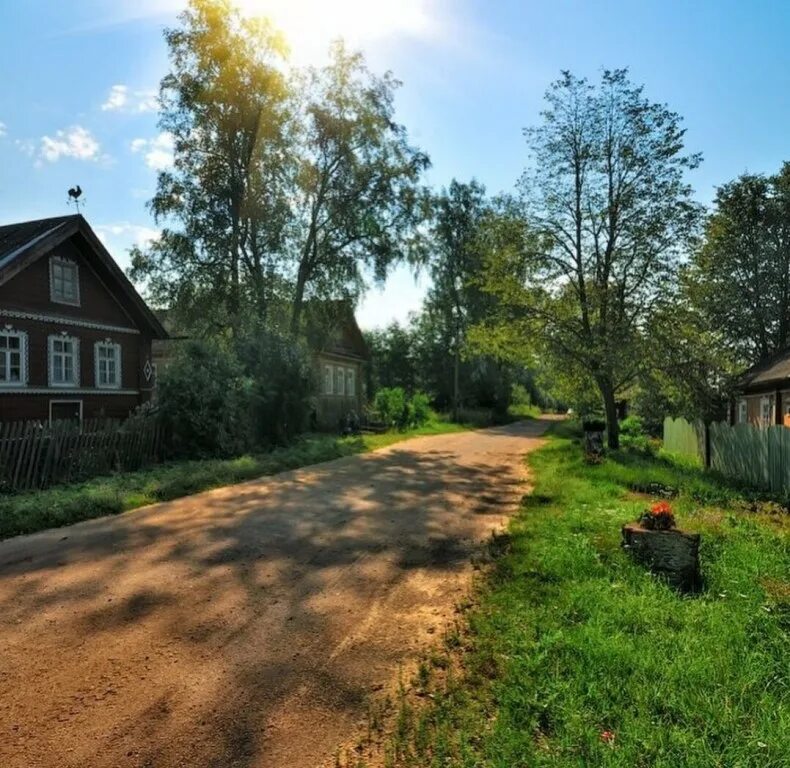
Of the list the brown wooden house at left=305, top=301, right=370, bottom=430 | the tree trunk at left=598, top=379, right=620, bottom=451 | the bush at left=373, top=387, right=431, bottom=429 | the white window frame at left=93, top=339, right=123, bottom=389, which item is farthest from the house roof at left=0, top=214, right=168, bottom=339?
the tree trunk at left=598, top=379, right=620, bottom=451

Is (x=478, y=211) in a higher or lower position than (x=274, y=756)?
higher

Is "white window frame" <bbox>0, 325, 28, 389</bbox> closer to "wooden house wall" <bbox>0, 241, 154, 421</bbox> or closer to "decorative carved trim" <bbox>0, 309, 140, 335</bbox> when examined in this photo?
"wooden house wall" <bbox>0, 241, 154, 421</bbox>

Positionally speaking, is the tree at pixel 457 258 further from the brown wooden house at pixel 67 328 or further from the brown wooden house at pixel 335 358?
the brown wooden house at pixel 67 328

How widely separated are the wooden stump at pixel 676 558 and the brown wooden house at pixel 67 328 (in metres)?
17.9

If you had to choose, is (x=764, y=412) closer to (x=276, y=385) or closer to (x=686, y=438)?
(x=686, y=438)

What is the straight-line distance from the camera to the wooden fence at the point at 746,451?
12.7 m

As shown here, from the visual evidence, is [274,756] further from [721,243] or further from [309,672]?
[721,243]

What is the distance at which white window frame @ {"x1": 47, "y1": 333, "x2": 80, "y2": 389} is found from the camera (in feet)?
63.7

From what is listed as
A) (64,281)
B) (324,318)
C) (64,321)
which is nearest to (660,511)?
(64,321)

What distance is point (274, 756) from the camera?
3.20 m

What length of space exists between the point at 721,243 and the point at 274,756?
31.6m

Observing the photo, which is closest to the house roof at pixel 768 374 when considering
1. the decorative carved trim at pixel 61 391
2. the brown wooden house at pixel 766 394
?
the brown wooden house at pixel 766 394

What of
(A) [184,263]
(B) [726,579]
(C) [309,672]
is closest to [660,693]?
(C) [309,672]

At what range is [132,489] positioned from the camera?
37.8ft
